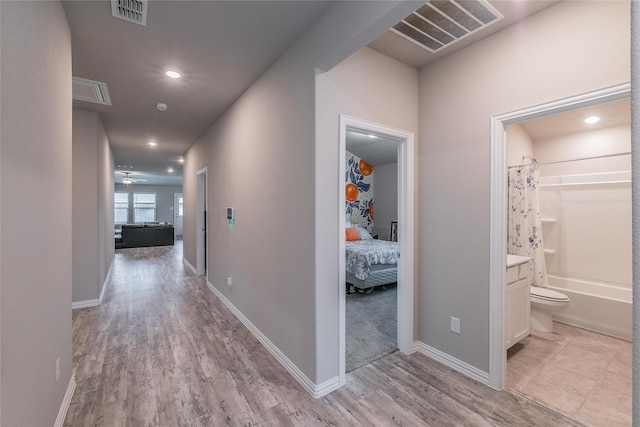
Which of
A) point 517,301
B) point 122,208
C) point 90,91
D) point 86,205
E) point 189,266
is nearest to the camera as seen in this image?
point 517,301

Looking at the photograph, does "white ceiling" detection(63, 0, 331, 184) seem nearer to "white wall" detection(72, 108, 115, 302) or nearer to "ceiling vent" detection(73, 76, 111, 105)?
"ceiling vent" detection(73, 76, 111, 105)

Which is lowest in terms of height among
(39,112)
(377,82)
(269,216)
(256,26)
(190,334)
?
(190,334)

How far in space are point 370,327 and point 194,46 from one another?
314 cm

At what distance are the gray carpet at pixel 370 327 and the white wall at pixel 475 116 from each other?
42cm

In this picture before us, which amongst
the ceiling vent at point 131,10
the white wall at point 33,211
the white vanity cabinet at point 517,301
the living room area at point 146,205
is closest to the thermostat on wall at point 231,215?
the white wall at point 33,211

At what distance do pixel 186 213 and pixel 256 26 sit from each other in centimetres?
540

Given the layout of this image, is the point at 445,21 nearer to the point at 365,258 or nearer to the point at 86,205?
the point at 365,258

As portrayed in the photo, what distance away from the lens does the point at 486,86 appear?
211 centimetres

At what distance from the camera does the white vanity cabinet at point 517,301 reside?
7.84ft

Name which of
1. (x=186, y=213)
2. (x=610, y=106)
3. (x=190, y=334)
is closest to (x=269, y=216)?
(x=190, y=334)

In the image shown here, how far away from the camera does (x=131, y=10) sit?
1801mm

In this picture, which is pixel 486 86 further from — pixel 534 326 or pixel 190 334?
pixel 190 334

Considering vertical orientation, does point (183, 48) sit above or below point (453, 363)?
above

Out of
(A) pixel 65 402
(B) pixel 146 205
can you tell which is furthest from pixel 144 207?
(A) pixel 65 402
